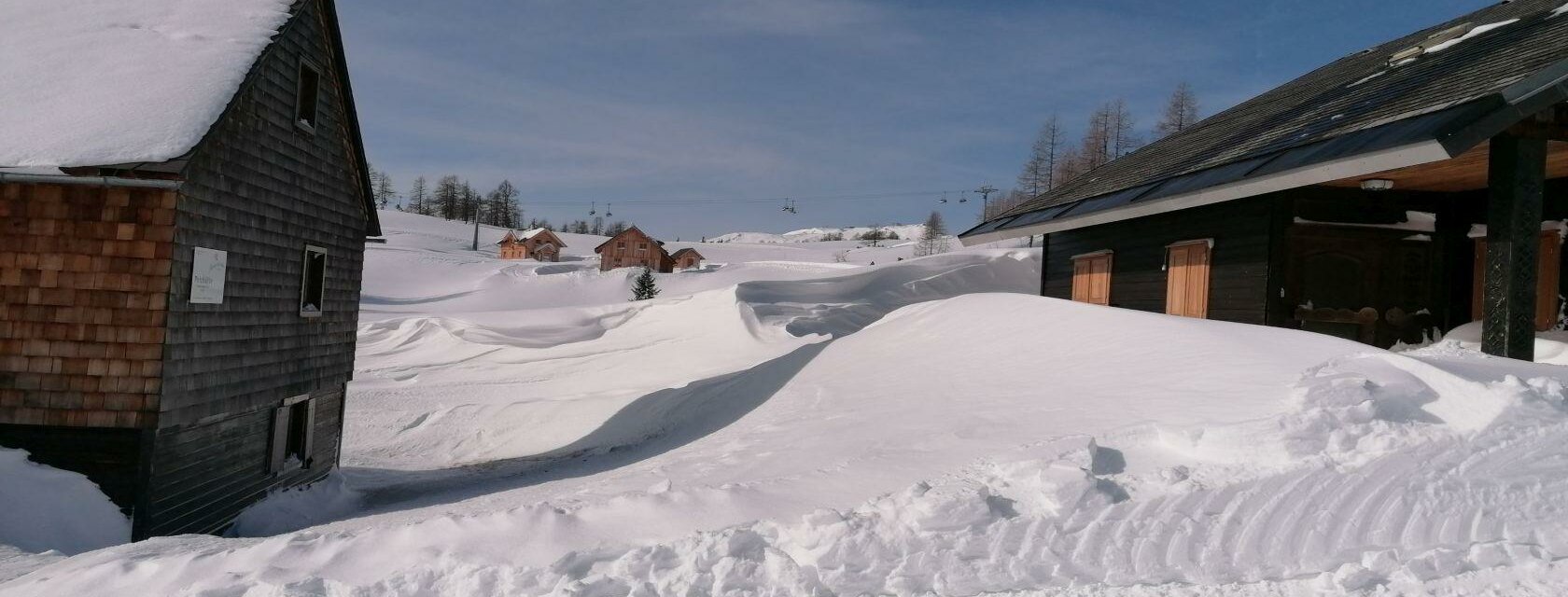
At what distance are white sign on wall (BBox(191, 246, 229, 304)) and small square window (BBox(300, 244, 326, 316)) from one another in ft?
7.74

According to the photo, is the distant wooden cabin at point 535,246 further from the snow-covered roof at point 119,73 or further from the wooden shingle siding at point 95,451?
the wooden shingle siding at point 95,451

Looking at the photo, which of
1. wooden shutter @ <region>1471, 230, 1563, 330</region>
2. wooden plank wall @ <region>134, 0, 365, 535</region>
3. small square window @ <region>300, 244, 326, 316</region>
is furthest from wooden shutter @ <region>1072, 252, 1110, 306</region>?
wooden plank wall @ <region>134, 0, 365, 535</region>

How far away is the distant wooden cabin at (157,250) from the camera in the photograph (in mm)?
9023

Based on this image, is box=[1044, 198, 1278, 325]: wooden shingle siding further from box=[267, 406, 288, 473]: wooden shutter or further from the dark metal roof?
box=[267, 406, 288, 473]: wooden shutter

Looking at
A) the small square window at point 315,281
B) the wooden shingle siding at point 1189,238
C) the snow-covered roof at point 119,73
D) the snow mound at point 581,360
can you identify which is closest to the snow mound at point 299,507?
the snow mound at point 581,360

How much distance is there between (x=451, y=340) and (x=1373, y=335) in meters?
21.6

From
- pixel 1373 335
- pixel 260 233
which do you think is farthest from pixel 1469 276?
pixel 260 233

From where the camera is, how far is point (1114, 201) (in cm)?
1369

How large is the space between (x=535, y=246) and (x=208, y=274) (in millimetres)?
65592

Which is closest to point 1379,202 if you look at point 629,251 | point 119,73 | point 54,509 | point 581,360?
point 119,73

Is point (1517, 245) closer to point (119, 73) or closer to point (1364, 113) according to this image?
point (1364, 113)

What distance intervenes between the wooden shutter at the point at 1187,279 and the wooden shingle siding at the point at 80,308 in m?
12.0

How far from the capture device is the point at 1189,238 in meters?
13.2

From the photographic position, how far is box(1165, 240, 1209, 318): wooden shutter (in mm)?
12734
